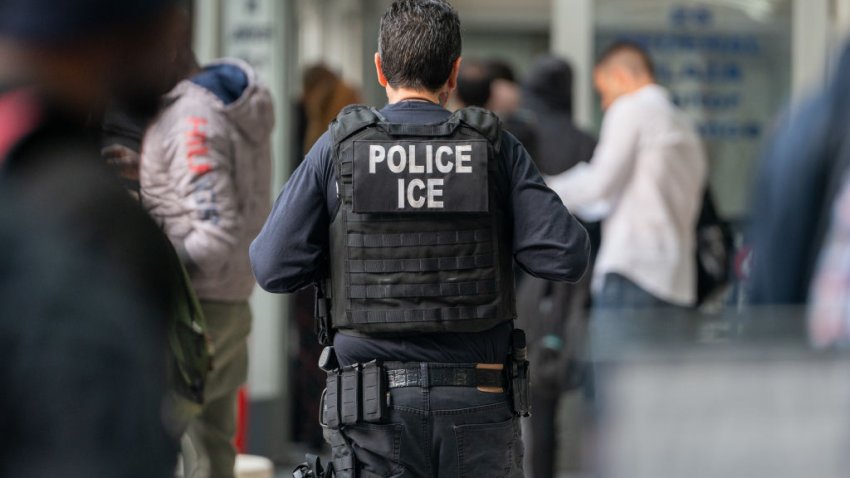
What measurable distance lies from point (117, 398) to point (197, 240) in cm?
301

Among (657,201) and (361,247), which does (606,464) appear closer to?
(361,247)

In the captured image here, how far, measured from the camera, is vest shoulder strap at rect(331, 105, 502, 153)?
338cm

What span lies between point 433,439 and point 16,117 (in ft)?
6.38

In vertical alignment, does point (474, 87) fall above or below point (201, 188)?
above

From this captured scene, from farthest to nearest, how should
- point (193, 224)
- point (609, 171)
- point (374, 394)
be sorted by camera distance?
point (609, 171)
point (193, 224)
point (374, 394)

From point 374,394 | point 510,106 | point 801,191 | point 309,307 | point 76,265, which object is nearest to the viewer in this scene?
point 76,265

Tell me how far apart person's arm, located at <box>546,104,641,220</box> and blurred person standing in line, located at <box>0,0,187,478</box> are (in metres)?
4.28

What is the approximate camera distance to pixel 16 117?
1523 mm

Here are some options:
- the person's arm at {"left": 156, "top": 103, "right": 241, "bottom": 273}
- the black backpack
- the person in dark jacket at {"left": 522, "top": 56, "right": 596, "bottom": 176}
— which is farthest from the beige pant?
the black backpack

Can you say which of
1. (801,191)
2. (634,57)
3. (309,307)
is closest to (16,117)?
(801,191)

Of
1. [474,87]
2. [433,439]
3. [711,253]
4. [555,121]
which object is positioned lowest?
[433,439]

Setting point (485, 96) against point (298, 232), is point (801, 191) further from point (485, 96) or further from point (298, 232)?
point (485, 96)

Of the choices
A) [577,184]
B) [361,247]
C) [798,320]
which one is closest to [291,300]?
[577,184]

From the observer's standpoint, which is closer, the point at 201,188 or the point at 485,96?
the point at 201,188
